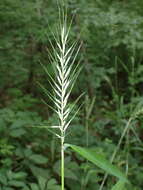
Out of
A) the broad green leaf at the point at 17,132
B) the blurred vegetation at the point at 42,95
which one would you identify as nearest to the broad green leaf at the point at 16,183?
the blurred vegetation at the point at 42,95

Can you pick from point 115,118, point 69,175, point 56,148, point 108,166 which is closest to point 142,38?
point 115,118

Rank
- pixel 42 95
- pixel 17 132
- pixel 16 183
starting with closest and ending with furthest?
pixel 16 183
pixel 17 132
pixel 42 95

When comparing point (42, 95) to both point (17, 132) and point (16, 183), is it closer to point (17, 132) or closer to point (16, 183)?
point (17, 132)

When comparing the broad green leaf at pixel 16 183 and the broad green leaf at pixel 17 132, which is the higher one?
the broad green leaf at pixel 17 132

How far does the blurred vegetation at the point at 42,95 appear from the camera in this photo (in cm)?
206

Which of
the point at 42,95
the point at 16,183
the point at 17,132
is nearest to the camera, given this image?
the point at 16,183

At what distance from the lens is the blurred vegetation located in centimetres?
206

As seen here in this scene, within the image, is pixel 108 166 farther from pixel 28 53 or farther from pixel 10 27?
pixel 28 53

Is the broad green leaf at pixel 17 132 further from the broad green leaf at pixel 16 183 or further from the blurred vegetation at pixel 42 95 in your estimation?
the broad green leaf at pixel 16 183

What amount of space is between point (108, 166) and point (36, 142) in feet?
5.06

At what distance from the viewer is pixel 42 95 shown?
352 centimetres

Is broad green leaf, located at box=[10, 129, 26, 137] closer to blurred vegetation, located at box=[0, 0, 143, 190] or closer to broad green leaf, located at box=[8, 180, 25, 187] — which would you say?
blurred vegetation, located at box=[0, 0, 143, 190]

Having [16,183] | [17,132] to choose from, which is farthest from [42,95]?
[16,183]

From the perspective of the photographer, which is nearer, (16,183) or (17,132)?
(16,183)
